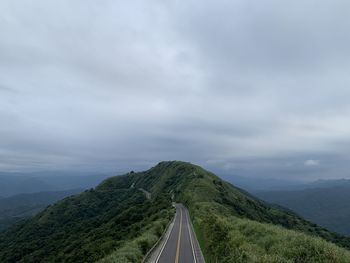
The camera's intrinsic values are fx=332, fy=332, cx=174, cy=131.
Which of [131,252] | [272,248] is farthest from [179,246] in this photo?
[272,248]

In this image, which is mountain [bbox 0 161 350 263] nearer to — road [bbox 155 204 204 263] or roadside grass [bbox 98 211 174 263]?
roadside grass [bbox 98 211 174 263]

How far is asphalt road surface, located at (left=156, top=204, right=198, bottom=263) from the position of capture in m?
41.1

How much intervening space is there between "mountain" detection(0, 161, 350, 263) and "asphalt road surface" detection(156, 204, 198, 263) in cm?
202

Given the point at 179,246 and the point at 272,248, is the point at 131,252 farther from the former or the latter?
the point at 272,248

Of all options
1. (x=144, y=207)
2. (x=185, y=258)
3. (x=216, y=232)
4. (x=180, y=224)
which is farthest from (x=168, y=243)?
(x=144, y=207)

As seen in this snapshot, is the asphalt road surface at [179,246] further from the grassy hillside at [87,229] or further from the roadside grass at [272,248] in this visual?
the roadside grass at [272,248]

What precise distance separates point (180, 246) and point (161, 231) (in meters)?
11.3

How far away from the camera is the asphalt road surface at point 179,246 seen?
135ft

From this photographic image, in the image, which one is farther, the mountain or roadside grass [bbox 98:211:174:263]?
roadside grass [bbox 98:211:174:263]

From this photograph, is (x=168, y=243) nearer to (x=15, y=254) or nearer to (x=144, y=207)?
(x=144, y=207)

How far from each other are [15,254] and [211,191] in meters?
70.7

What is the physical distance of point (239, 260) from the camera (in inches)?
979

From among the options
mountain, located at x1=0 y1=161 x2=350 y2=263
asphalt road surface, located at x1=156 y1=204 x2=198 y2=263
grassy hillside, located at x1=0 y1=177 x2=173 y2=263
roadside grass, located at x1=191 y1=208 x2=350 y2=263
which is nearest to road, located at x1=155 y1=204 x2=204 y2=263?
asphalt road surface, located at x1=156 y1=204 x2=198 y2=263

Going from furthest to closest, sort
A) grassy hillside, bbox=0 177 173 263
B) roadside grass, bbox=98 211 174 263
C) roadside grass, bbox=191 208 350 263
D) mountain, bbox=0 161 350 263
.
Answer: grassy hillside, bbox=0 177 173 263, roadside grass, bbox=98 211 174 263, mountain, bbox=0 161 350 263, roadside grass, bbox=191 208 350 263
